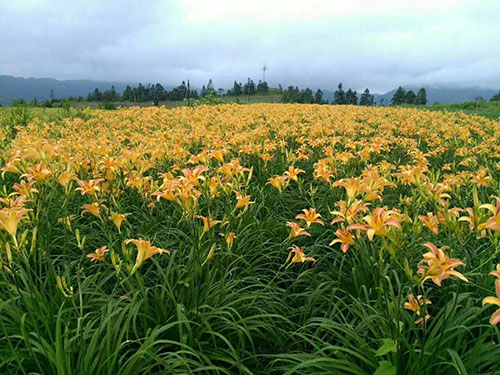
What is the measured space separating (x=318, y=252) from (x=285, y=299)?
2.53 feet

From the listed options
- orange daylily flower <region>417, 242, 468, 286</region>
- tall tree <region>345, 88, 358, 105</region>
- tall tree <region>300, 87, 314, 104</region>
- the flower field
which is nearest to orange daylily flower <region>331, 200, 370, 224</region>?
the flower field

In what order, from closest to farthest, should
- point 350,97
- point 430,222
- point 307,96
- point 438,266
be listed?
point 438,266 < point 430,222 < point 307,96 < point 350,97

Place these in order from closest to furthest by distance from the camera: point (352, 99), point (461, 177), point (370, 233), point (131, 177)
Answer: point (370, 233) → point (131, 177) → point (461, 177) → point (352, 99)

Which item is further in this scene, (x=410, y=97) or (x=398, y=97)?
(x=410, y=97)

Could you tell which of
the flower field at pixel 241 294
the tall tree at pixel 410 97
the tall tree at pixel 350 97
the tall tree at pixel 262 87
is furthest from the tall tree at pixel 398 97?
the flower field at pixel 241 294

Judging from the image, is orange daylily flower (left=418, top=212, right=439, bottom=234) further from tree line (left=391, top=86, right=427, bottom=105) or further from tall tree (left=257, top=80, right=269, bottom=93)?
tall tree (left=257, top=80, right=269, bottom=93)

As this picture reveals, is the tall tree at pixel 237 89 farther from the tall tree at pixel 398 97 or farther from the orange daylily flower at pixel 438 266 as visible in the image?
the orange daylily flower at pixel 438 266

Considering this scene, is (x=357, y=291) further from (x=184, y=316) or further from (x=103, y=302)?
(x=103, y=302)

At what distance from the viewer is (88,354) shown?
1472 millimetres

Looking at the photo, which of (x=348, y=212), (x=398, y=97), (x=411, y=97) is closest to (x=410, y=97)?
(x=411, y=97)

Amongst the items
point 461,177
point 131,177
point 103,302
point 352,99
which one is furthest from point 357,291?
point 352,99

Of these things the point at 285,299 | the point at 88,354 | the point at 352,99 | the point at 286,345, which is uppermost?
the point at 352,99

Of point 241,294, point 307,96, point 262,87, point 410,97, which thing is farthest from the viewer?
point 262,87

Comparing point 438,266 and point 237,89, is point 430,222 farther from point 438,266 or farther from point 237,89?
point 237,89
